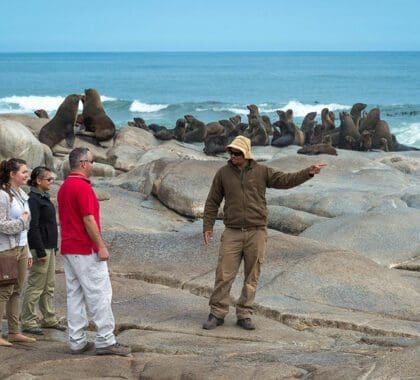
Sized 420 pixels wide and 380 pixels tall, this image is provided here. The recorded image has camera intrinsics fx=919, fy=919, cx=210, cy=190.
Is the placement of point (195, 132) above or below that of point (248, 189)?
below

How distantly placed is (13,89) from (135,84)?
12.9 meters

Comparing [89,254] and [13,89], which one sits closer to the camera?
[89,254]

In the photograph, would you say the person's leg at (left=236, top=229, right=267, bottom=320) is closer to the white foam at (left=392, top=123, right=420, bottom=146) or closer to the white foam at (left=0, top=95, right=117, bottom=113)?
the white foam at (left=392, top=123, right=420, bottom=146)

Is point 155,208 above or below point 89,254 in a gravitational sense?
below

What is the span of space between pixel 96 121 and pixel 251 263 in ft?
45.9

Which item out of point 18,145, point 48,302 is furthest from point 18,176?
point 18,145

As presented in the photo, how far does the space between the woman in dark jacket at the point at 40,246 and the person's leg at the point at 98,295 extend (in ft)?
2.41

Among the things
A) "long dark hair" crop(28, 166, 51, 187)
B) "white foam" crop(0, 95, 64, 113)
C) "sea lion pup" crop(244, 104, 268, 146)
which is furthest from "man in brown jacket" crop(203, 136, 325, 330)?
"white foam" crop(0, 95, 64, 113)

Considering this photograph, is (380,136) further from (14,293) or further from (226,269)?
(14,293)

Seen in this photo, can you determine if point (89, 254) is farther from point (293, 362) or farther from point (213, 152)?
point (213, 152)

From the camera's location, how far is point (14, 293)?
674cm

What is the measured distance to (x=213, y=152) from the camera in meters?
21.3

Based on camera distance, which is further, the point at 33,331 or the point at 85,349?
the point at 33,331

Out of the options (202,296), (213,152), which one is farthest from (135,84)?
(202,296)
